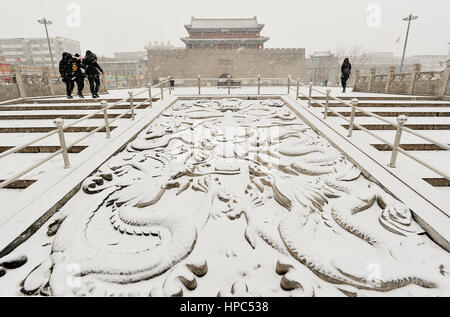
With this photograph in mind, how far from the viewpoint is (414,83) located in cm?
967

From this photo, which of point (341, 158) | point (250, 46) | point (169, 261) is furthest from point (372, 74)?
point (250, 46)

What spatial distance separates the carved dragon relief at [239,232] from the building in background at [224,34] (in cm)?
3597

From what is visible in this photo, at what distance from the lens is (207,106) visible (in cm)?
743

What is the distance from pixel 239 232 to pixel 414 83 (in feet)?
37.1

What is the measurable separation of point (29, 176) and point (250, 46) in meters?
37.8

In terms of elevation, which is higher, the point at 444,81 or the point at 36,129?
the point at 444,81

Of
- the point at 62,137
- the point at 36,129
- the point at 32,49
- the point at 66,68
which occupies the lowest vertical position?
the point at 36,129

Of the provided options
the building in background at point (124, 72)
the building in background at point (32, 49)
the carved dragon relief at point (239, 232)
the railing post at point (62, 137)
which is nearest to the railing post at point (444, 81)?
the carved dragon relief at point (239, 232)

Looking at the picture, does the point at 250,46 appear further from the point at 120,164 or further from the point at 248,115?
the point at 120,164

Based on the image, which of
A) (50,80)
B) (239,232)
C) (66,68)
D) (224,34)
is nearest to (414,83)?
(239,232)

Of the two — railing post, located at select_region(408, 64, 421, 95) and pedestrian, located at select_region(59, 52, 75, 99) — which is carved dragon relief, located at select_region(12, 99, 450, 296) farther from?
railing post, located at select_region(408, 64, 421, 95)

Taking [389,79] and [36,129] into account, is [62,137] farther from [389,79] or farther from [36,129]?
[389,79]

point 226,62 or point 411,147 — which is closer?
point 411,147

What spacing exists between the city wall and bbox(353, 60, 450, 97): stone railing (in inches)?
849
